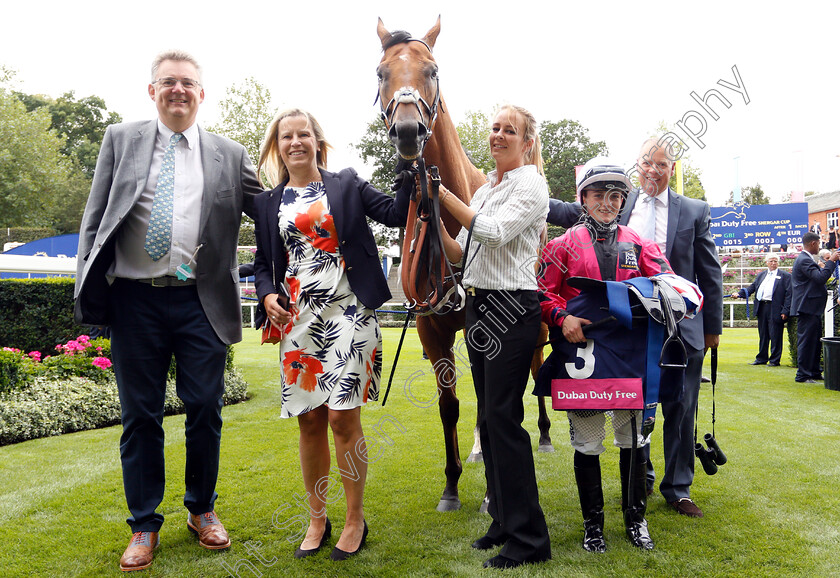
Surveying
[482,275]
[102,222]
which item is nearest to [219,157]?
[102,222]

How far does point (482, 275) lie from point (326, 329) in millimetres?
767

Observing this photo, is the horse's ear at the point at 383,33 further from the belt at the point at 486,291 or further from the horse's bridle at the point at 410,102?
the belt at the point at 486,291

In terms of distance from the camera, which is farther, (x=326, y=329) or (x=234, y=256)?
(x=234, y=256)

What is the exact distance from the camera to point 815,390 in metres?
7.45

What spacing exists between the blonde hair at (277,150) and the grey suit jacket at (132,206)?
214mm

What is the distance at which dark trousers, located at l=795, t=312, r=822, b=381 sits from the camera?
8.25 meters

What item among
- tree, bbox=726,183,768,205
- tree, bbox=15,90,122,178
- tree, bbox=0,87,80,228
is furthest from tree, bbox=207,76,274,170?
tree, bbox=726,183,768,205

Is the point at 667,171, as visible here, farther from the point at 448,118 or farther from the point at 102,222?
the point at 102,222

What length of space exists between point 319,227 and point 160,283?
82 cm

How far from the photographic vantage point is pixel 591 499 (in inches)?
108

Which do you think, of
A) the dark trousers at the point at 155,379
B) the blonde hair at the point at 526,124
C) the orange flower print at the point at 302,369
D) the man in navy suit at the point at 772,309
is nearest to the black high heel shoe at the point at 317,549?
the dark trousers at the point at 155,379

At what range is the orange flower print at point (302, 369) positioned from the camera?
2.64 m

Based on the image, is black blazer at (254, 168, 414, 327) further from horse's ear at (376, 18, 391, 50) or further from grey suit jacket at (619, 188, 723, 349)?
grey suit jacket at (619, 188, 723, 349)

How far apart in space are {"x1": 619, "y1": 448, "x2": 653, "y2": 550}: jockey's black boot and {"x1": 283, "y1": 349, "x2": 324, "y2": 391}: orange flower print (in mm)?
1585
